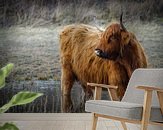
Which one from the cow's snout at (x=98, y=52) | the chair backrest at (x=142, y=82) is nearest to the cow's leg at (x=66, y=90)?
the cow's snout at (x=98, y=52)

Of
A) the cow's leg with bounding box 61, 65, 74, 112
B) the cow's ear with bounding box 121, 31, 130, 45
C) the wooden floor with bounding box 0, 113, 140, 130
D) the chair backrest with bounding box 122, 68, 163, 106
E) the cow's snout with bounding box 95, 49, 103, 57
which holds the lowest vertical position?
the wooden floor with bounding box 0, 113, 140, 130

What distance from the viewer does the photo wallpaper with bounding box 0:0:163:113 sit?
4.63 metres

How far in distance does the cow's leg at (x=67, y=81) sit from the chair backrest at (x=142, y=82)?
4.35ft

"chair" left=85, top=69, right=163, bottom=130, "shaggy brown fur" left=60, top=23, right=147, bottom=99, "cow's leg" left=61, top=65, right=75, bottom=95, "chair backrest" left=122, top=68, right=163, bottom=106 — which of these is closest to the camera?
"chair" left=85, top=69, right=163, bottom=130

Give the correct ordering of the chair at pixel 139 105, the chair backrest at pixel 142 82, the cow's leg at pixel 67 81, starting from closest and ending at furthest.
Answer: the chair at pixel 139 105 → the chair backrest at pixel 142 82 → the cow's leg at pixel 67 81

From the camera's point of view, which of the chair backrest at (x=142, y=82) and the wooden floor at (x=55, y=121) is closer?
the chair backrest at (x=142, y=82)

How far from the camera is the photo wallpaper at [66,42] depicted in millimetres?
4633

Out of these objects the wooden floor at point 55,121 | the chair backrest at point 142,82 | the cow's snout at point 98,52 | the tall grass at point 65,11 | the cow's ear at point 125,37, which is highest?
the tall grass at point 65,11

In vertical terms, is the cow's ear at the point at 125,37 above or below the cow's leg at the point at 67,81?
above

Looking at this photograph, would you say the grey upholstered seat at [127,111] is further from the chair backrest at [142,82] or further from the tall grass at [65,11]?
the tall grass at [65,11]

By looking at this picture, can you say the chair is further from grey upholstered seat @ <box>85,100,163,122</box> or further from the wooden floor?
the wooden floor

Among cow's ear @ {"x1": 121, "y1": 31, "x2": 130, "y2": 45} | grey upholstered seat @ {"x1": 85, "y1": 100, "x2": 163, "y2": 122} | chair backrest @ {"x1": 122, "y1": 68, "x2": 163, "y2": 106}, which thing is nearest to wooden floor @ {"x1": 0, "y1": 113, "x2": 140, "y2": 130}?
chair backrest @ {"x1": 122, "y1": 68, "x2": 163, "y2": 106}

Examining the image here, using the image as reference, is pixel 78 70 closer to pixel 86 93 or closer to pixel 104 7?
pixel 86 93

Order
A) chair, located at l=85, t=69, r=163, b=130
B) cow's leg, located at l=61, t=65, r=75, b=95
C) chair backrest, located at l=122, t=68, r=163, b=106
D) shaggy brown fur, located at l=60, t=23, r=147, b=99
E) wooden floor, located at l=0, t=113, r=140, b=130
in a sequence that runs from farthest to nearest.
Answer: cow's leg, located at l=61, t=65, r=75, b=95, shaggy brown fur, located at l=60, t=23, r=147, b=99, wooden floor, located at l=0, t=113, r=140, b=130, chair backrest, located at l=122, t=68, r=163, b=106, chair, located at l=85, t=69, r=163, b=130
